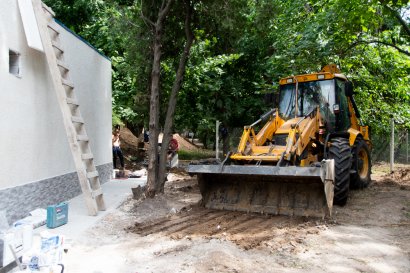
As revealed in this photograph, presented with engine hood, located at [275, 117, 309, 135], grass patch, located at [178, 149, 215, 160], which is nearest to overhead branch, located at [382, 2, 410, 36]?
engine hood, located at [275, 117, 309, 135]

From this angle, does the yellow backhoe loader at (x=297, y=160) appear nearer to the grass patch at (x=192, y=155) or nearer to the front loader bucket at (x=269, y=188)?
the front loader bucket at (x=269, y=188)

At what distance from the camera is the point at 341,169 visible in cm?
804

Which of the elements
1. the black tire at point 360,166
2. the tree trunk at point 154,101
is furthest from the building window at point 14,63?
the black tire at point 360,166

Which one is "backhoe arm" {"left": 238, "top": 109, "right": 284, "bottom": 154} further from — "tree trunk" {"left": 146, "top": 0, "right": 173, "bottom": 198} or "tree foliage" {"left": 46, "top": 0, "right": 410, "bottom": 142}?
"tree foliage" {"left": 46, "top": 0, "right": 410, "bottom": 142}

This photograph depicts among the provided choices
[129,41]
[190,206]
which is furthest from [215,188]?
[129,41]

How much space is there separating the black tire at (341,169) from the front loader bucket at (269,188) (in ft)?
2.46

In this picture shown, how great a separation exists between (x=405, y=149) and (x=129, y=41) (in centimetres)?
1687

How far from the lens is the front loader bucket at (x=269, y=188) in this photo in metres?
7.02

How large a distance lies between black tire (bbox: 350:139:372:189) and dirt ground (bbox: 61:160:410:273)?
117 centimetres

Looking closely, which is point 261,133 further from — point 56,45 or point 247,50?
point 247,50

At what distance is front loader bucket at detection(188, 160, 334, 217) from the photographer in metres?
7.02

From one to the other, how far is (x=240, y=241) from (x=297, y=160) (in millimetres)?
2782

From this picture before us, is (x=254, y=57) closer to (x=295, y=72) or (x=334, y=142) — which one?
(x=295, y=72)

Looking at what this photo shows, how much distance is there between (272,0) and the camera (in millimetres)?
10086
